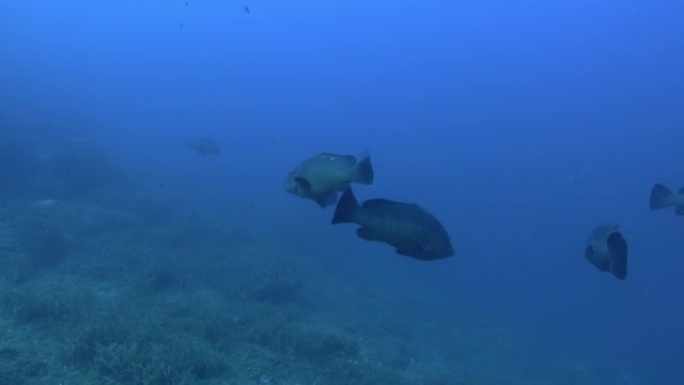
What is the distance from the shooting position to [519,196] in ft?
194

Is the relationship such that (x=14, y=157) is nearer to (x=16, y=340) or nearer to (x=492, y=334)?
(x=16, y=340)

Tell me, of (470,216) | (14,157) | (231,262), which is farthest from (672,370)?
(14,157)

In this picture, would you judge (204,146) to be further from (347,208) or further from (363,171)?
(347,208)

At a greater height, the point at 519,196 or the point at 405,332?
the point at 519,196

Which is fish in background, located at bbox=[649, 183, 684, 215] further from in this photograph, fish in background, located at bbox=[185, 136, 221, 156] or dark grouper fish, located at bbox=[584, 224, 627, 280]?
fish in background, located at bbox=[185, 136, 221, 156]

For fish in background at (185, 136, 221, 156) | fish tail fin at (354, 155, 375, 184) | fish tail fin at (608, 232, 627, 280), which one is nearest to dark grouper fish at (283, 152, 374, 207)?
fish tail fin at (354, 155, 375, 184)

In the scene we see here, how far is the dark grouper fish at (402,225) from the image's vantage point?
425 cm

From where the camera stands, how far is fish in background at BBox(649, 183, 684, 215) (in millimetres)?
6590

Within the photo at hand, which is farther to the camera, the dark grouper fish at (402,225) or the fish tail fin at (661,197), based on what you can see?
the fish tail fin at (661,197)

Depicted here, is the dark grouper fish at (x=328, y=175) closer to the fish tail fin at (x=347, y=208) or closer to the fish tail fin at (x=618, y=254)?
the fish tail fin at (x=347, y=208)

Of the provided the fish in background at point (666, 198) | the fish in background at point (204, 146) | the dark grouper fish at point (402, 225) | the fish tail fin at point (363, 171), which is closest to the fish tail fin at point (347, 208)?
the dark grouper fish at point (402, 225)

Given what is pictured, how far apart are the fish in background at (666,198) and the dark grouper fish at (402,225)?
3765mm

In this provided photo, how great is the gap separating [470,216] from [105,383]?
45.6 m

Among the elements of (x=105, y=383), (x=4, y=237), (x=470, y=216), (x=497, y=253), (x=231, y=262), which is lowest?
(x=105, y=383)
